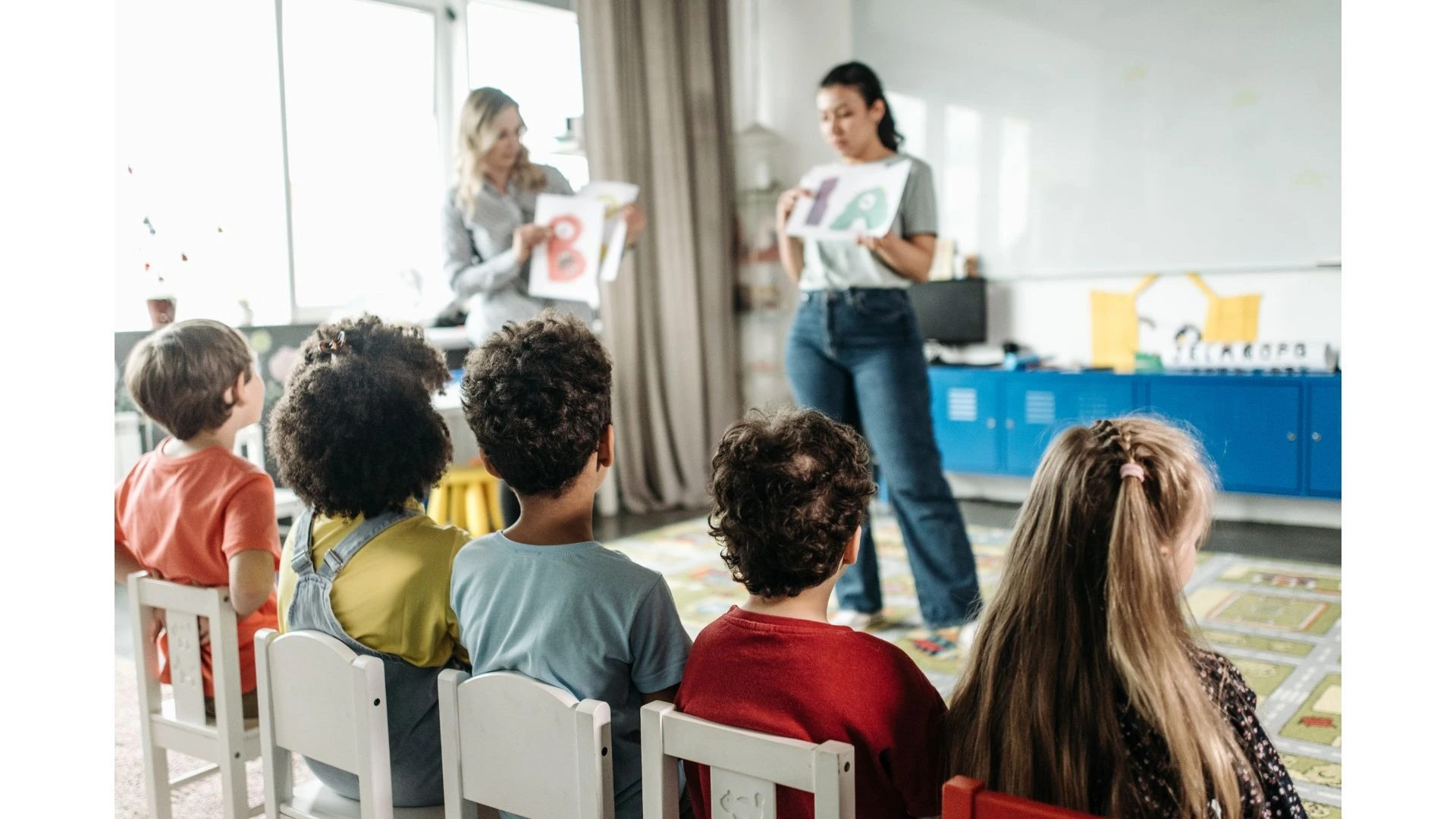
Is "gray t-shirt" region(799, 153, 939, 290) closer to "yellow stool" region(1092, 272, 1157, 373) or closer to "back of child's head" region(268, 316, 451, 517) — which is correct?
"back of child's head" region(268, 316, 451, 517)

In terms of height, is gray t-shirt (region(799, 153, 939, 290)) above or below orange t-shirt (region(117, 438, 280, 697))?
above

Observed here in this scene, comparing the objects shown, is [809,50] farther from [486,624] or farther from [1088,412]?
[486,624]

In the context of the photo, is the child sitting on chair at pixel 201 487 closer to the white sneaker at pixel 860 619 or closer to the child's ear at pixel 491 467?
the child's ear at pixel 491 467

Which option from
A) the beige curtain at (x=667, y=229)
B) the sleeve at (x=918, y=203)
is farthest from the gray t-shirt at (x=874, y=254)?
the beige curtain at (x=667, y=229)

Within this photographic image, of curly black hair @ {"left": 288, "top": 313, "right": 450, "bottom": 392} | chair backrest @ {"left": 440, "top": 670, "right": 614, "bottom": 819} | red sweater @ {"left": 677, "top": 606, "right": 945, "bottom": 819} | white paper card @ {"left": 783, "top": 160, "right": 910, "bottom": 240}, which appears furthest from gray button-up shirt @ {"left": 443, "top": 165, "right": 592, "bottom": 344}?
red sweater @ {"left": 677, "top": 606, "right": 945, "bottom": 819}

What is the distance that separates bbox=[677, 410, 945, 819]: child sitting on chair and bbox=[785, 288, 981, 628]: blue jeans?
1.45 metres

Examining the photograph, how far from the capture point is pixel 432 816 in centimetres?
135

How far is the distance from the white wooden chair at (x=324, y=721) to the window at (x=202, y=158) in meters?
2.57

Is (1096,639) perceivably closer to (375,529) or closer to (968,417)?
(375,529)

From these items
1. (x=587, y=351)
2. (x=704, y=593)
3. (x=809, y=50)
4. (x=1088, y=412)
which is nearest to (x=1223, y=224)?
(x=1088, y=412)

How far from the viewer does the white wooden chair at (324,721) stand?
1.19 meters

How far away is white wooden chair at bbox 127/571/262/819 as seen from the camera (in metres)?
1.40

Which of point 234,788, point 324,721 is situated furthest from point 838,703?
point 234,788

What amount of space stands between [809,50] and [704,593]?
2728 mm
